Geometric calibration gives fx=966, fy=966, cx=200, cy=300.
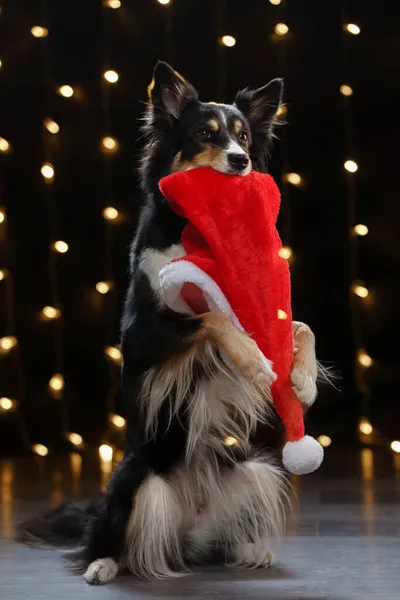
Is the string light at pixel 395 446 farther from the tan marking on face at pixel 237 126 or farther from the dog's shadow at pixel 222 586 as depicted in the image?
the tan marking on face at pixel 237 126

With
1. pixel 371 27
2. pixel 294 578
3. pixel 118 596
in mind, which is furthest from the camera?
pixel 371 27

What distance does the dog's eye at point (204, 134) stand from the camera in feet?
8.13

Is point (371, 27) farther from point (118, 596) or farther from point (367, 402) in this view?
point (118, 596)

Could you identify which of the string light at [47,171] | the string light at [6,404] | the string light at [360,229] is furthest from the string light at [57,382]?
the string light at [360,229]

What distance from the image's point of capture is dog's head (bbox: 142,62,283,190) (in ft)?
8.07

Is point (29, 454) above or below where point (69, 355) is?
below

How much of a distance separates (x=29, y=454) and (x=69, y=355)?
1.80 feet

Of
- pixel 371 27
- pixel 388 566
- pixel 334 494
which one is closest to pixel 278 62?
pixel 371 27

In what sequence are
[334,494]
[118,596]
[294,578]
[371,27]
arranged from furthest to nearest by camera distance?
1. [371,27]
2. [334,494]
3. [294,578]
4. [118,596]

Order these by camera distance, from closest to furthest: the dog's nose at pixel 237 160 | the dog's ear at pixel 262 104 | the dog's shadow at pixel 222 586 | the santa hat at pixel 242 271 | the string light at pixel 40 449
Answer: the dog's shadow at pixel 222 586 → the santa hat at pixel 242 271 → the dog's nose at pixel 237 160 → the dog's ear at pixel 262 104 → the string light at pixel 40 449

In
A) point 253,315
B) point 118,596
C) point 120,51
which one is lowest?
point 118,596

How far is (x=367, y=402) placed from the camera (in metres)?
4.86

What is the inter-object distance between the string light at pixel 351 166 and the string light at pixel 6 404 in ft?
6.74

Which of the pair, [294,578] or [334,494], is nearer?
[294,578]
